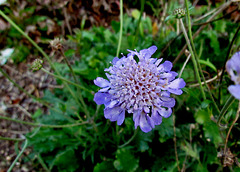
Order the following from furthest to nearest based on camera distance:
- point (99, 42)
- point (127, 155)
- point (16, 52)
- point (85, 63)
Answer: point (16, 52) → point (99, 42) → point (85, 63) → point (127, 155)

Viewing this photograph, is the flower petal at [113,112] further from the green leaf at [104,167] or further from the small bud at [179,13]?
the green leaf at [104,167]

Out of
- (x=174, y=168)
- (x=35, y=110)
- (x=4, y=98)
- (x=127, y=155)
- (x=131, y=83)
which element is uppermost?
(x=4, y=98)

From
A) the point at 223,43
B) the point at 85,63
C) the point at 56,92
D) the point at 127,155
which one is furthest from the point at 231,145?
the point at 56,92

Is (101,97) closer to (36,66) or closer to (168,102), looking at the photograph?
(168,102)

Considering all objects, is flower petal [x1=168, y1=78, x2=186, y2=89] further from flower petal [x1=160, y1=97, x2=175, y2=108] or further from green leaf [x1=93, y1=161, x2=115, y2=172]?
green leaf [x1=93, y1=161, x2=115, y2=172]

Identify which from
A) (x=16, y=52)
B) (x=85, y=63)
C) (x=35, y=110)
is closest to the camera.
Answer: (x=85, y=63)

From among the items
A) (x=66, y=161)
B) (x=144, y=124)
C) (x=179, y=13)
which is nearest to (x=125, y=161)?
(x=66, y=161)

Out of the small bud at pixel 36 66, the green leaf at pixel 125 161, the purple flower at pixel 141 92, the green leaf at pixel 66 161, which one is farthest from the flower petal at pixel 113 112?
the green leaf at pixel 66 161

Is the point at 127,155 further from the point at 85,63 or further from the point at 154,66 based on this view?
the point at 85,63
